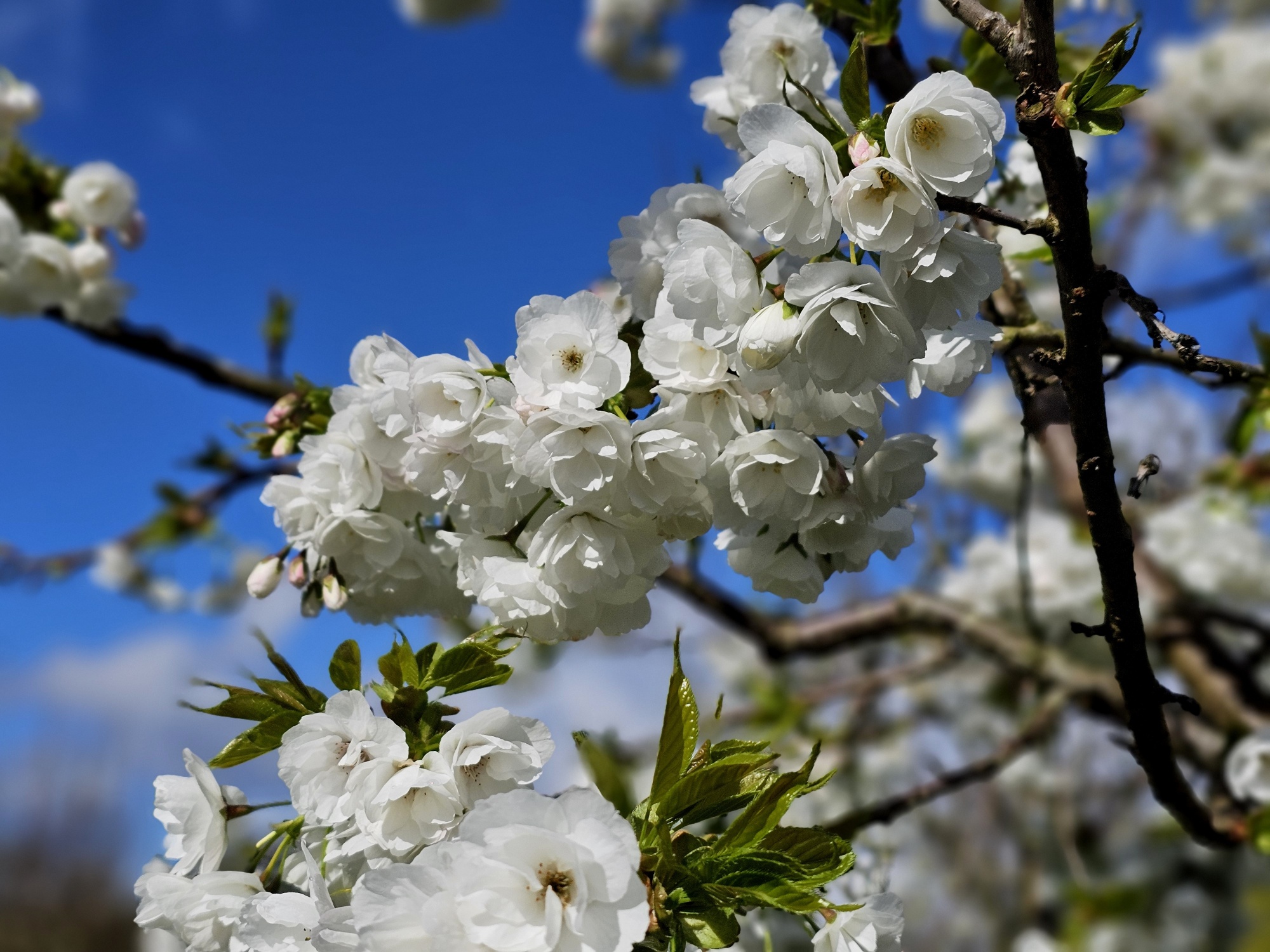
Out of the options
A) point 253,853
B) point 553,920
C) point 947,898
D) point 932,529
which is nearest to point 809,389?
point 553,920

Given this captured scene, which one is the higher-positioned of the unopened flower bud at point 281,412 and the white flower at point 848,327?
the unopened flower bud at point 281,412

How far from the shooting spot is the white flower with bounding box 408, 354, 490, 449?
0.92m

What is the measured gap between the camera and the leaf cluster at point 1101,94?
79cm

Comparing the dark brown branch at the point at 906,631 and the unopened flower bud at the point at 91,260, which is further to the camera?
the dark brown branch at the point at 906,631

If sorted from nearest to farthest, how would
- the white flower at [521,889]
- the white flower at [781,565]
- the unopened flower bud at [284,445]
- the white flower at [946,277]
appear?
the white flower at [521,889], the white flower at [946,277], the white flower at [781,565], the unopened flower bud at [284,445]

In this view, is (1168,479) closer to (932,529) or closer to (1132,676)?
(932,529)

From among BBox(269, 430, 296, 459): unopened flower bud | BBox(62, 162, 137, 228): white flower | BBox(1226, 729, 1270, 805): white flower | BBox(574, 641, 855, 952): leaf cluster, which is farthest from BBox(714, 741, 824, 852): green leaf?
BBox(62, 162, 137, 228): white flower

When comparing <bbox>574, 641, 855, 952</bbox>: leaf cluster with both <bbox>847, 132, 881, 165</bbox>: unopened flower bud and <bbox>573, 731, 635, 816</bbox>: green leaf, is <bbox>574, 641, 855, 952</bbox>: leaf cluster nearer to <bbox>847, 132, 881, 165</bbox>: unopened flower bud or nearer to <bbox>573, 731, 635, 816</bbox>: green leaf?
<bbox>573, 731, 635, 816</bbox>: green leaf

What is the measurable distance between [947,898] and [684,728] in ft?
27.4

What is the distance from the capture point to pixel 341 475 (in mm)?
1088

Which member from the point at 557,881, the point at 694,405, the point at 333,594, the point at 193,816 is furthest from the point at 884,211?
the point at 193,816

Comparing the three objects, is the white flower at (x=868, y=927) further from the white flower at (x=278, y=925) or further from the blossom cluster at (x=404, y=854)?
the white flower at (x=278, y=925)

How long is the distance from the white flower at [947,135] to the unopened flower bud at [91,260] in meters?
2.27

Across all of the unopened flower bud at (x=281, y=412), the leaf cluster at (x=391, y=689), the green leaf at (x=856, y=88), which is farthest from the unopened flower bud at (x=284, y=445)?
the green leaf at (x=856, y=88)
